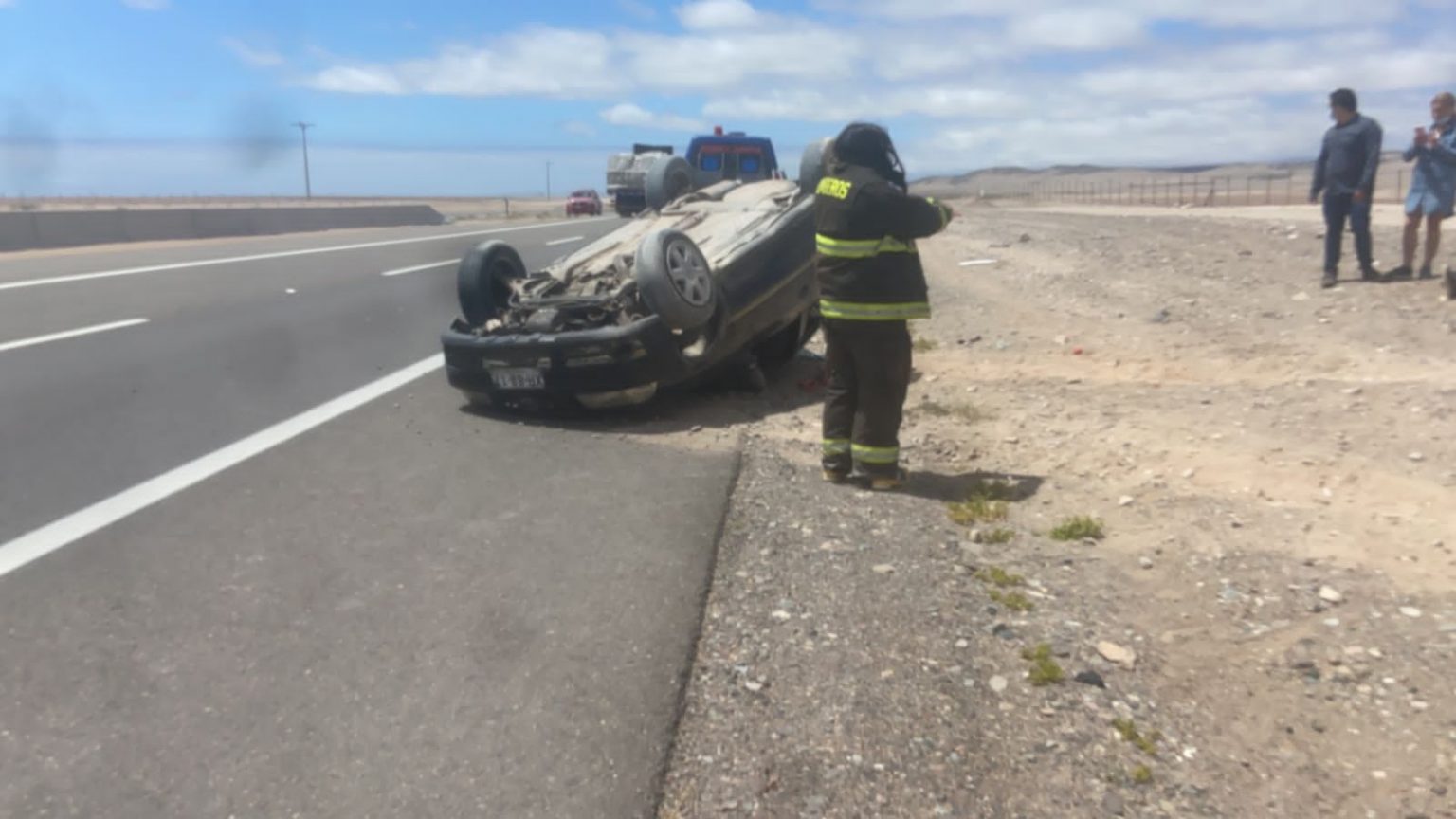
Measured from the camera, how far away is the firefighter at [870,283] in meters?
5.93

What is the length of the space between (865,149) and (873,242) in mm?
504

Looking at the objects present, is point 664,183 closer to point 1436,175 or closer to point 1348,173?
point 1348,173

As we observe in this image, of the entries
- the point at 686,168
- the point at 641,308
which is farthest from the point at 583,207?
the point at 641,308

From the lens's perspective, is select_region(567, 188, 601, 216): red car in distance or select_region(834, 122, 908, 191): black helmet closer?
select_region(834, 122, 908, 191): black helmet

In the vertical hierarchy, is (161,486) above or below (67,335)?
below

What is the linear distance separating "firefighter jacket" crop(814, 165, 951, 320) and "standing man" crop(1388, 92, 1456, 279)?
6880mm

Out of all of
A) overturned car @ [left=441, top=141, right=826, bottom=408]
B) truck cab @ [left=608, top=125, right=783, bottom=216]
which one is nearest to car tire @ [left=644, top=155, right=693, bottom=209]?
truck cab @ [left=608, top=125, right=783, bottom=216]

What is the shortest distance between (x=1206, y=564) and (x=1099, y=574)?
1.46ft

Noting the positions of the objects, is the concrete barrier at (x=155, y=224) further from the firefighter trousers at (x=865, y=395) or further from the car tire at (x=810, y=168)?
the firefighter trousers at (x=865, y=395)

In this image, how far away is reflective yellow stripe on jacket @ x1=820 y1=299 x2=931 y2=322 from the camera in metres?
5.98

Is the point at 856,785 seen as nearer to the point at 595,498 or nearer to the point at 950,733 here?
the point at 950,733

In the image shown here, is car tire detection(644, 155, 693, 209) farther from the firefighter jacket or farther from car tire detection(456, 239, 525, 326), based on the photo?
the firefighter jacket

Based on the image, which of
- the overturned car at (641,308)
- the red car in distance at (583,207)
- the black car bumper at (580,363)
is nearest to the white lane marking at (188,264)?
the overturned car at (641,308)

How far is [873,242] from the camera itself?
595 cm
